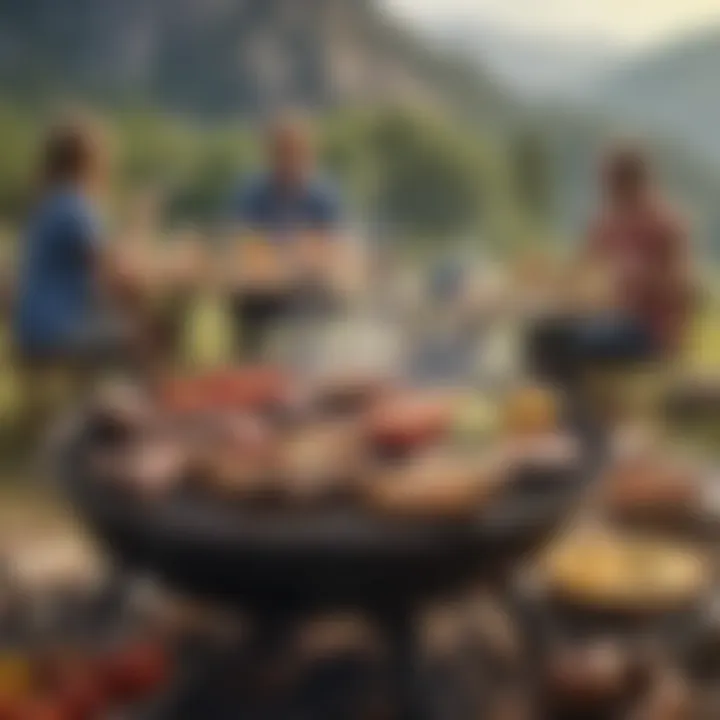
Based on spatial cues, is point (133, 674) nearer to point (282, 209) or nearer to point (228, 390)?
point (228, 390)

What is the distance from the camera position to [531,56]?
192cm

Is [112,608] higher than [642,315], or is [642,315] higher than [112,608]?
[642,315]

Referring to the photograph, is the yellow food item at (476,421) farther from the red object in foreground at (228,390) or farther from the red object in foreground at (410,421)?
the red object in foreground at (228,390)

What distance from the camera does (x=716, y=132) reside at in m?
1.94

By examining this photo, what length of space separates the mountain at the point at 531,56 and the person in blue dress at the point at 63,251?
1.75ft

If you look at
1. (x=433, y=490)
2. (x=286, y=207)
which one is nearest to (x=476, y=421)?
(x=433, y=490)

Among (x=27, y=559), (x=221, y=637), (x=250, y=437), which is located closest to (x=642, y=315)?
(x=250, y=437)

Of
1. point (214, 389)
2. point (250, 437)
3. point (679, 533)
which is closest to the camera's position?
point (250, 437)

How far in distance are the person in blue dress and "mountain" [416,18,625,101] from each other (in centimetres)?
53

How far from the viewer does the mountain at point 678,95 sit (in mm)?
1905

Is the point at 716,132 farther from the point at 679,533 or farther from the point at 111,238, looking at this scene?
the point at 111,238

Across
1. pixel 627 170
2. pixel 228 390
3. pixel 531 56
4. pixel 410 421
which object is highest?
pixel 531 56

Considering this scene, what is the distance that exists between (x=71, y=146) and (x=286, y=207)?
0.32 meters

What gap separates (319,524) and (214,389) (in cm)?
41
